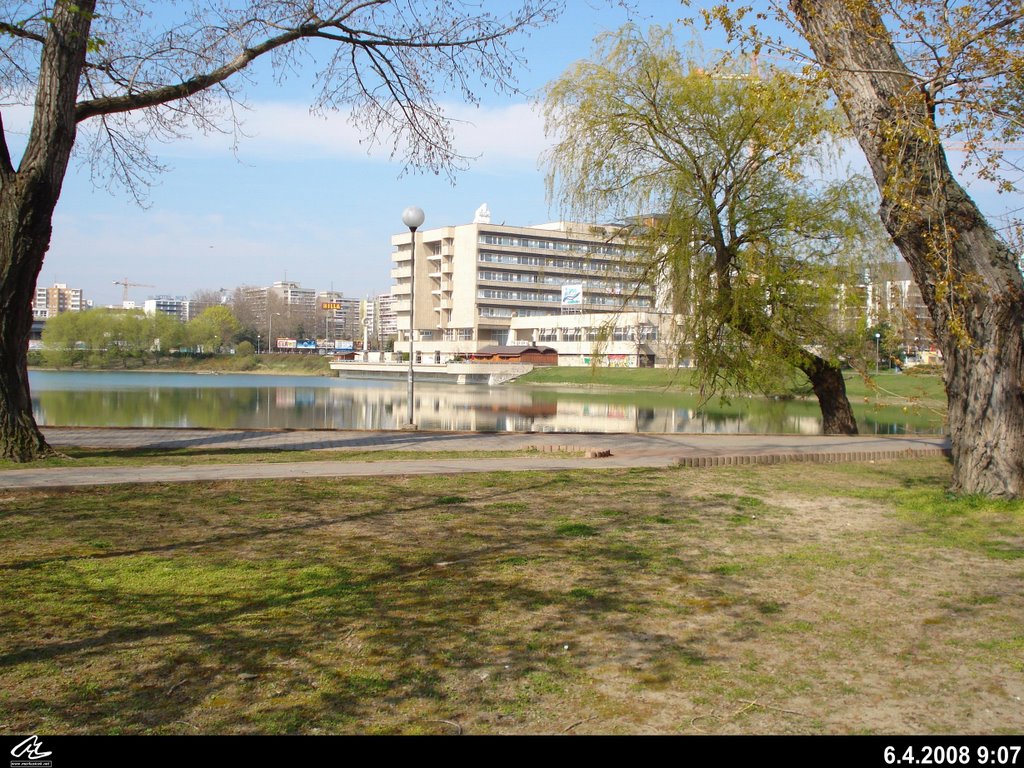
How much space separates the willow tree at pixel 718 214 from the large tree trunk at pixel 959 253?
8.39 meters

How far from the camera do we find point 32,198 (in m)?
11.4

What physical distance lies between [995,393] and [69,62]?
12434 mm

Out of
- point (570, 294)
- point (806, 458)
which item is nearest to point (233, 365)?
point (570, 294)

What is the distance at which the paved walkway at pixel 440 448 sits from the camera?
10.4m

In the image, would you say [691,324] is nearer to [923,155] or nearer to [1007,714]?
[923,155]

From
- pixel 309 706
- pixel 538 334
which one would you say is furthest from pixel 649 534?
pixel 538 334

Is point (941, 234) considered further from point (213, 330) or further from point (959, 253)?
point (213, 330)

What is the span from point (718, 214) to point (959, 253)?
9512 mm

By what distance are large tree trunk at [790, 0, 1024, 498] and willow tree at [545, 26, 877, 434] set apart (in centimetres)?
839

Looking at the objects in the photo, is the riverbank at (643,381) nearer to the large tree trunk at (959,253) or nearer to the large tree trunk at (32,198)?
the large tree trunk at (959,253)

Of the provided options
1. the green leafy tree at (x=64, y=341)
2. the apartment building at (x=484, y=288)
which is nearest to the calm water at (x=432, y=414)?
the apartment building at (x=484, y=288)

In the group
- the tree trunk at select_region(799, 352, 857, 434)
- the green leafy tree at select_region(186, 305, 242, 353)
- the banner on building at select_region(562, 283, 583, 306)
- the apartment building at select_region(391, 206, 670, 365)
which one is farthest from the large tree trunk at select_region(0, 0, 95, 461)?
the green leafy tree at select_region(186, 305, 242, 353)

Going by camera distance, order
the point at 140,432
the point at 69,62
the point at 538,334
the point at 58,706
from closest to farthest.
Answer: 1. the point at 58,706
2. the point at 69,62
3. the point at 140,432
4. the point at 538,334
